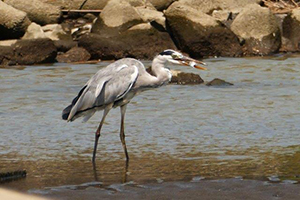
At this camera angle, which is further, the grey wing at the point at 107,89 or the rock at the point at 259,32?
the rock at the point at 259,32

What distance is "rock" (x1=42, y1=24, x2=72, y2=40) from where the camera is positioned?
2067 cm

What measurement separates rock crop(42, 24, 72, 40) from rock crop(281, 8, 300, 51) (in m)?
5.89

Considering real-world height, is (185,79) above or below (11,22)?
above

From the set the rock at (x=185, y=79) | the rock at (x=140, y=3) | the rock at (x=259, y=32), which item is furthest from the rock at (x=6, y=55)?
the rock at (x=259, y=32)

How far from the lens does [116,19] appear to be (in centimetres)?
1998

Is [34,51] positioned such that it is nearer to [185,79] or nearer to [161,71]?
[185,79]

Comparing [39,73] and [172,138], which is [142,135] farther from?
[39,73]

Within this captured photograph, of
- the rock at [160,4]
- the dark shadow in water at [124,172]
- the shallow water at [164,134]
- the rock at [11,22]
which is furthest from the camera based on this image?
the rock at [160,4]

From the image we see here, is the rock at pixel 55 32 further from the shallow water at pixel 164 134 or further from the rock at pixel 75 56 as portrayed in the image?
the shallow water at pixel 164 134

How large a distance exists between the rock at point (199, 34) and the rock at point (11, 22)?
3700mm

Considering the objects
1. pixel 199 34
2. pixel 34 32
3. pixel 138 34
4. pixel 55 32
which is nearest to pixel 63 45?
pixel 34 32

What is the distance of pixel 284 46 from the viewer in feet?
69.3

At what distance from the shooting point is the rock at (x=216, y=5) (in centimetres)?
2305

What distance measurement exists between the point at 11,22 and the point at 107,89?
12.2 m
